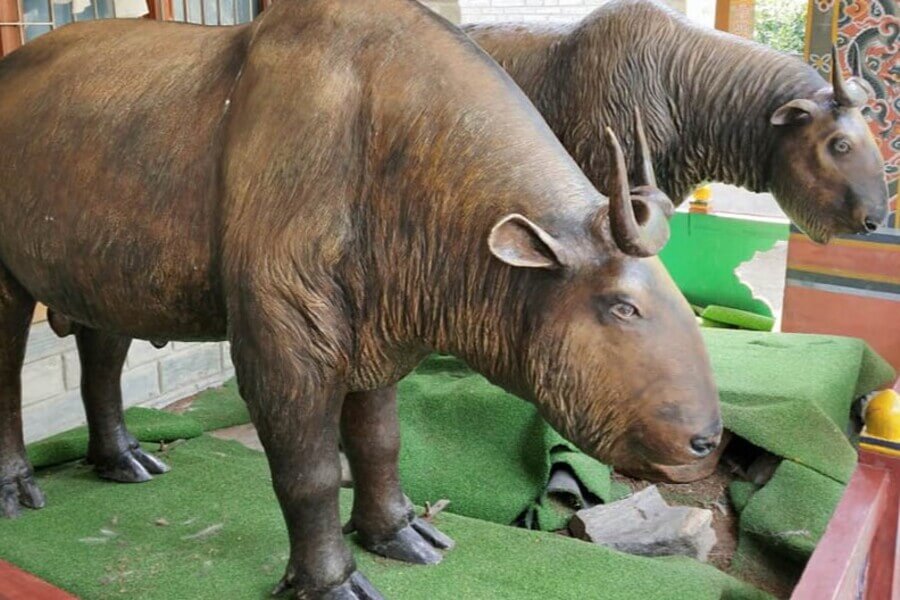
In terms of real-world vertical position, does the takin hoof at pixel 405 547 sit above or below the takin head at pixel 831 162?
below

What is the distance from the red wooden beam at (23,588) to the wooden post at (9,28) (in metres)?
1.79

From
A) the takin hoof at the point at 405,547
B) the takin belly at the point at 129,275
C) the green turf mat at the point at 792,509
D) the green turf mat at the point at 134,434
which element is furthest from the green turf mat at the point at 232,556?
the takin belly at the point at 129,275

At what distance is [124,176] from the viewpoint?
5.84 ft

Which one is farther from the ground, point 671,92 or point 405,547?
point 671,92

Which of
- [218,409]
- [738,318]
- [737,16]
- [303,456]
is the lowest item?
[738,318]

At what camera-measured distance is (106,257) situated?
1.80 metres

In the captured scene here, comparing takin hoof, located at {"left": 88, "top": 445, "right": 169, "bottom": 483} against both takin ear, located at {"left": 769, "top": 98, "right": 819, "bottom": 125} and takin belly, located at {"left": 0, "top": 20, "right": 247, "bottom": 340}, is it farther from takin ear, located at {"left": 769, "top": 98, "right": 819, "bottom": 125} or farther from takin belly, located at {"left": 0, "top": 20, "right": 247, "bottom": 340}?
takin ear, located at {"left": 769, "top": 98, "right": 819, "bottom": 125}

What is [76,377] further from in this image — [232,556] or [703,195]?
[703,195]

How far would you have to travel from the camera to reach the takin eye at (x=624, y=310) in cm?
142

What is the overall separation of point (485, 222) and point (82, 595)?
4.01 feet

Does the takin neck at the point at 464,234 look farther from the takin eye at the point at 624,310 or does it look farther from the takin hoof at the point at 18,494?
the takin hoof at the point at 18,494

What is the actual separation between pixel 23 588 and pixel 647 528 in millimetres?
1705

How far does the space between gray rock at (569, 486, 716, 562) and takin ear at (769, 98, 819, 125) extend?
3.80ft

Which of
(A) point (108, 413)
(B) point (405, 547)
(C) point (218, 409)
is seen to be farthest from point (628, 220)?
(C) point (218, 409)
